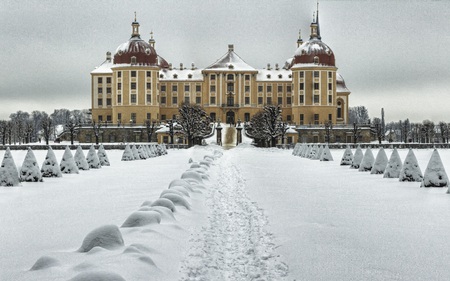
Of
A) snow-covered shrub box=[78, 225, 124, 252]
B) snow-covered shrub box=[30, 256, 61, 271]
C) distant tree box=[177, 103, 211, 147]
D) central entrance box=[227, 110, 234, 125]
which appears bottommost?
snow-covered shrub box=[30, 256, 61, 271]

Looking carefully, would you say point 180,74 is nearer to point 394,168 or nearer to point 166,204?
point 394,168

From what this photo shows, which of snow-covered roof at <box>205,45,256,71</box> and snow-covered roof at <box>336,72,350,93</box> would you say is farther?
snow-covered roof at <box>336,72,350,93</box>

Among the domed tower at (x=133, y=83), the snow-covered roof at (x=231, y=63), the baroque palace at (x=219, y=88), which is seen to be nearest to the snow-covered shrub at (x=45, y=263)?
the baroque palace at (x=219, y=88)

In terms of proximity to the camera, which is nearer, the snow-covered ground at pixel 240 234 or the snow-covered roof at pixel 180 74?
the snow-covered ground at pixel 240 234

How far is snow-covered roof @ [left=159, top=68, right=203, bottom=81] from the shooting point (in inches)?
3741

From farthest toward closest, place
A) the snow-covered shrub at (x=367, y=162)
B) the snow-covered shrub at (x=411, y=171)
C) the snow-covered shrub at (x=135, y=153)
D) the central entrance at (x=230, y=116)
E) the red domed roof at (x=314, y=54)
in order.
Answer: the central entrance at (x=230, y=116)
the red domed roof at (x=314, y=54)
the snow-covered shrub at (x=135, y=153)
the snow-covered shrub at (x=367, y=162)
the snow-covered shrub at (x=411, y=171)

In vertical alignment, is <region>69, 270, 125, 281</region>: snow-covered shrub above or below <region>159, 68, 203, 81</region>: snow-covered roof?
below

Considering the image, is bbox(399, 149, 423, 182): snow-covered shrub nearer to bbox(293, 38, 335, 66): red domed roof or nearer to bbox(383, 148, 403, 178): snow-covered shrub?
bbox(383, 148, 403, 178): snow-covered shrub

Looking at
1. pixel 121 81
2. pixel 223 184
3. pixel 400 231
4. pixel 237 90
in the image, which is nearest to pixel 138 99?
pixel 121 81

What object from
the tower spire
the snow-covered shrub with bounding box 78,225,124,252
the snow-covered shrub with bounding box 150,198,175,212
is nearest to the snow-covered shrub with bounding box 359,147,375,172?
the snow-covered shrub with bounding box 150,198,175,212

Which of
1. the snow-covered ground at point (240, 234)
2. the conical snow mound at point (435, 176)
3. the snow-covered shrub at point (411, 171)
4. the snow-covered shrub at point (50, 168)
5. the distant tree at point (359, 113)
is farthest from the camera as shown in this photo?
the distant tree at point (359, 113)

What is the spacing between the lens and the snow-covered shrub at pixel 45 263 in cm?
666

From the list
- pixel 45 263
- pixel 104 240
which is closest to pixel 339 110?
pixel 104 240

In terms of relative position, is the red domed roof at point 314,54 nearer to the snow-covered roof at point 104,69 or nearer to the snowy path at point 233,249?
the snow-covered roof at point 104,69
